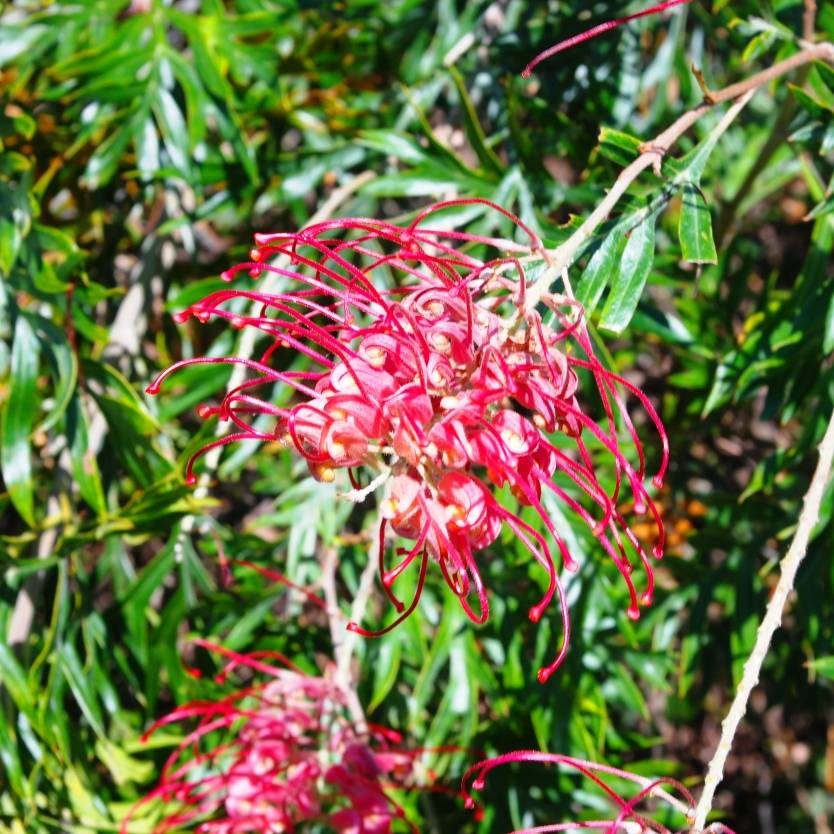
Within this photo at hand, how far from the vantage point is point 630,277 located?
79 centimetres

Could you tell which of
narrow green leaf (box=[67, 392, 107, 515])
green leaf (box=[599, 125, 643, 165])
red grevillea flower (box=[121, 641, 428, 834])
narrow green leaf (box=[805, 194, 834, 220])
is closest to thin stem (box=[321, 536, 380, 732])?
red grevillea flower (box=[121, 641, 428, 834])

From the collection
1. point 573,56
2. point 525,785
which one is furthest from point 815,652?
point 573,56

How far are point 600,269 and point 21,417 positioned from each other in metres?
0.65

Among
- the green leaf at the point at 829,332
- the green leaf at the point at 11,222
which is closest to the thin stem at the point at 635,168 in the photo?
the green leaf at the point at 829,332

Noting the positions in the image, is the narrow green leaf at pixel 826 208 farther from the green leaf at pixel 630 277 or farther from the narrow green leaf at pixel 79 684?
the narrow green leaf at pixel 79 684

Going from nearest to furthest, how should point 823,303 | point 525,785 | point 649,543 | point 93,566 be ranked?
point 823,303, point 525,785, point 93,566, point 649,543

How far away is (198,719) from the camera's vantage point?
1.26 m

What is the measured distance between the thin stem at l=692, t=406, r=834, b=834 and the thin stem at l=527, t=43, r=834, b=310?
22 centimetres

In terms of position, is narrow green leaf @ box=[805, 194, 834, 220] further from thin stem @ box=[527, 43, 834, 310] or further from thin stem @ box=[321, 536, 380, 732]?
thin stem @ box=[321, 536, 380, 732]

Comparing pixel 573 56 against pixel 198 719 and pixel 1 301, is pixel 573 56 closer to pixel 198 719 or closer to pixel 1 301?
pixel 1 301

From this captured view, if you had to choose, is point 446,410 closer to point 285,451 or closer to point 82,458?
point 82,458

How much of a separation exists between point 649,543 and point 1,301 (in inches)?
36.4

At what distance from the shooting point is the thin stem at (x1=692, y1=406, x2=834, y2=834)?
591mm

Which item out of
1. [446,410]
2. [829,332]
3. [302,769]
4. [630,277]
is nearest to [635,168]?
[630,277]
